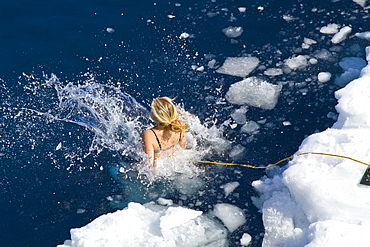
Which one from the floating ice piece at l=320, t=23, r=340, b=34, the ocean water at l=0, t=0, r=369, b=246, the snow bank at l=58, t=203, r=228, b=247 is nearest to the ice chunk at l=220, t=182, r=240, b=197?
the ocean water at l=0, t=0, r=369, b=246

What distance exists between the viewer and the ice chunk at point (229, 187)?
399cm

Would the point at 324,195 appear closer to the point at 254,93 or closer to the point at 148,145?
the point at 148,145

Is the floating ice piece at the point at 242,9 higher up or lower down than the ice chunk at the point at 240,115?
higher up

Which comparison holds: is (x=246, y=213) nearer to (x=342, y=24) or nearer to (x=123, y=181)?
(x=123, y=181)

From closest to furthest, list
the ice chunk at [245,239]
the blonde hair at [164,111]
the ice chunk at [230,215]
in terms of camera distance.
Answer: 1. the ice chunk at [245,239]
2. the ice chunk at [230,215]
3. the blonde hair at [164,111]

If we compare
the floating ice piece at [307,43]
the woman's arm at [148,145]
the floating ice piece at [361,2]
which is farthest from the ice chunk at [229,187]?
the floating ice piece at [361,2]

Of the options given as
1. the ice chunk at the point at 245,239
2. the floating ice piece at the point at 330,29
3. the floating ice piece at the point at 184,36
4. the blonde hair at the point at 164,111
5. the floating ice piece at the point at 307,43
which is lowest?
the ice chunk at the point at 245,239

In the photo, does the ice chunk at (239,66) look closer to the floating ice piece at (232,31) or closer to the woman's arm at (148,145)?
the floating ice piece at (232,31)

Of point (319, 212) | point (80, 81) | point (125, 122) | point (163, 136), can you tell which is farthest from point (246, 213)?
point (80, 81)

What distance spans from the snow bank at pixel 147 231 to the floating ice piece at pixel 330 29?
3.09 metres

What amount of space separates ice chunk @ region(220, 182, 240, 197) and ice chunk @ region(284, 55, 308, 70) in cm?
176

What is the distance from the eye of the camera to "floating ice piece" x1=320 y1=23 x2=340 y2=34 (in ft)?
18.2

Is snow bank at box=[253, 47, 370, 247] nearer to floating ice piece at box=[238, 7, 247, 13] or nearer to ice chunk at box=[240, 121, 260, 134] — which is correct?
ice chunk at box=[240, 121, 260, 134]

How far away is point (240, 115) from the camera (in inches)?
186
